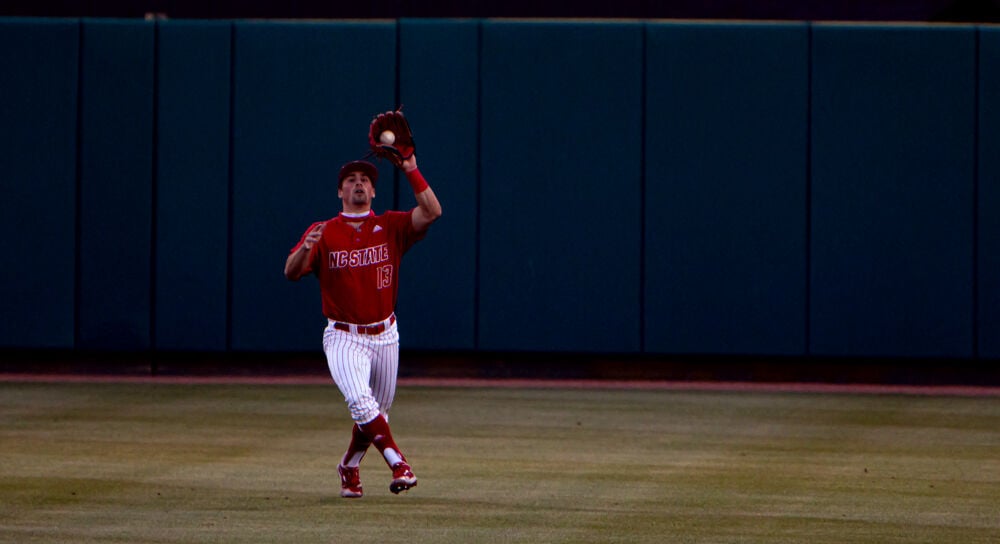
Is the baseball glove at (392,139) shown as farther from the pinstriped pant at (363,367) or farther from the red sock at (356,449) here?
the red sock at (356,449)

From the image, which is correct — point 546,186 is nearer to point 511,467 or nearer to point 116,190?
point 116,190

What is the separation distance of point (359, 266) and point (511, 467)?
6.79 feet

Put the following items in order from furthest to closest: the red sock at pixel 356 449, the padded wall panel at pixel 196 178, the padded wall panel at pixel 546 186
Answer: the padded wall panel at pixel 196 178 → the padded wall panel at pixel 546 186 → the red sock at pixel 356 449

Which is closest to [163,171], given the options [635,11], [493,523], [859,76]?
[635,11]

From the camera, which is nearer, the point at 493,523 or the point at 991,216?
the point at 493,523

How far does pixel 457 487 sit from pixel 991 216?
9228mm

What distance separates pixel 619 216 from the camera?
16.2 metres

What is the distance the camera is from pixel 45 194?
16.4 m

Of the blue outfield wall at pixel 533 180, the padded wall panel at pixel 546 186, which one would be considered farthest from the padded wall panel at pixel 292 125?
the padded wall panel at pixel 546 186

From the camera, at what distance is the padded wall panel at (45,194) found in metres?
16.3

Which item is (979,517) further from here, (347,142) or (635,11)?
(635,11)

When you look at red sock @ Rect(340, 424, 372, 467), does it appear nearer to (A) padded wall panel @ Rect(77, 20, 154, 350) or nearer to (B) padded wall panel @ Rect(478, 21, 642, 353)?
(B) padded wall panel @ Rect(478, 21, 642, 353)

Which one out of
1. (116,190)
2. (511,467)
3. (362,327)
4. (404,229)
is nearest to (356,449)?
(362,327)

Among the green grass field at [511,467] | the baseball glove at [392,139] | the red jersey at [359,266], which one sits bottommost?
→ the green grass field at [511,467]
